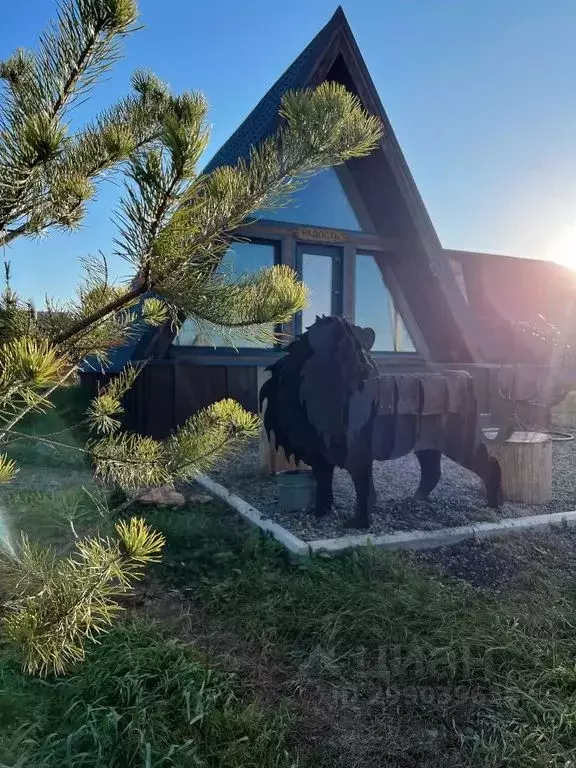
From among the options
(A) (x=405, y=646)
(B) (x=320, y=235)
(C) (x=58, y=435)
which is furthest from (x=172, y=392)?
(A) (x=405, y=646)

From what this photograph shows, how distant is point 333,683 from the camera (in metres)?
2.39

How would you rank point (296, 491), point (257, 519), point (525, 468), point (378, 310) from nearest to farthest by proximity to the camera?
1. point (257, 519)
2. point (296, 491)
3. point (525, 468)
4. point (378, 310)

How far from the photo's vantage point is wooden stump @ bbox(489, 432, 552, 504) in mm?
5074

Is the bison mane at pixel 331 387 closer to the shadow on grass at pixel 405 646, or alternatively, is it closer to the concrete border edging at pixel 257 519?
the concrete border edging at pixel 257 519

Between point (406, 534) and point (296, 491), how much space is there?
1040 millimetres

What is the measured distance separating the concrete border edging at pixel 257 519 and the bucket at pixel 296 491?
0.84 feet

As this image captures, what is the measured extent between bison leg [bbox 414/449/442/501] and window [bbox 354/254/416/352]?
4.72 metres

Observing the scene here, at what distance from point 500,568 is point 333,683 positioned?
1787mm

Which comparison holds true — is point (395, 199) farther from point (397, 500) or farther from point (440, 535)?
point (440, 535)

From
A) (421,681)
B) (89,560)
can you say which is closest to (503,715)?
(421,681)

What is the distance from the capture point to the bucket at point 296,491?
4.65m

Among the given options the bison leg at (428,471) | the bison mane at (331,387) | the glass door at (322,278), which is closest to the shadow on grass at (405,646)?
the bison mane at (331,387)

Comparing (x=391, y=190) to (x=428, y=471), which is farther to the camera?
(x=391, y=190)

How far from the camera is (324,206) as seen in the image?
9258mm
